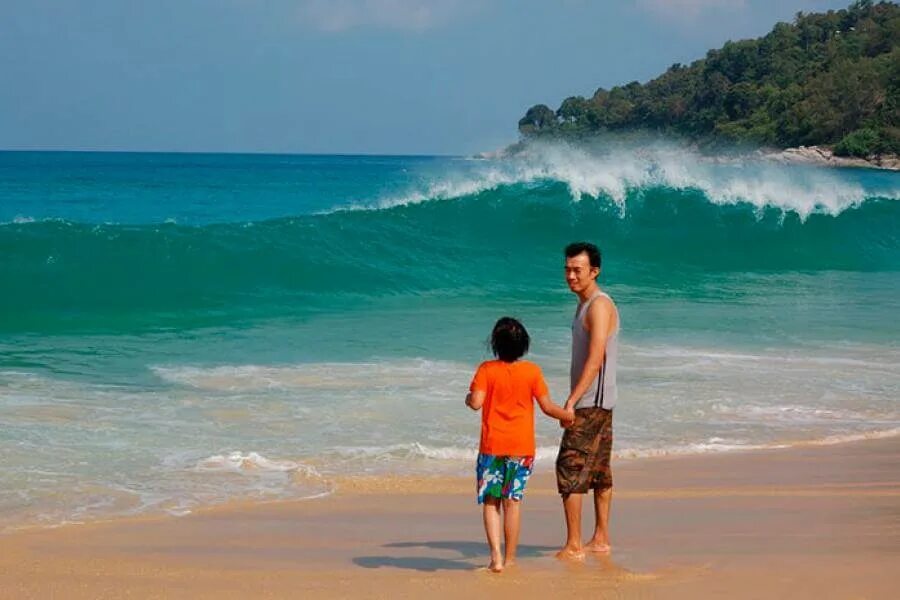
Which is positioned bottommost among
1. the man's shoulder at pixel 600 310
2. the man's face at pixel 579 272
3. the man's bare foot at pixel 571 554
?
the man's bare foot at pixel 571 554

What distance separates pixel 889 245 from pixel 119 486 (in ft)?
81.4

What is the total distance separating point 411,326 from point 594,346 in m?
9.34

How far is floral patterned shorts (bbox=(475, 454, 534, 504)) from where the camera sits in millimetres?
5395

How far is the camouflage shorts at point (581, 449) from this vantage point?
5660 millimetres

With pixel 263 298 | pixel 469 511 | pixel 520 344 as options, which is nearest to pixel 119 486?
pixel 469 511

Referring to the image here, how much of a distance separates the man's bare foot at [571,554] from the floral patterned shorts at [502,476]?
16.7 inches

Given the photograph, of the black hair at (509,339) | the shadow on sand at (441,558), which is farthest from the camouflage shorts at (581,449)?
the black hair at (509,339)

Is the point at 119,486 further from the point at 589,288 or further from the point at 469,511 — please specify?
the point at 589,288

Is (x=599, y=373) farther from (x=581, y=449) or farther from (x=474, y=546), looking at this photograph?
(x=474, y=546)

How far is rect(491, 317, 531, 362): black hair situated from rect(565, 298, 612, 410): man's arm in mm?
365

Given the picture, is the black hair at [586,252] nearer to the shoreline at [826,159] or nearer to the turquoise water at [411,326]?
the turquoise water at [411,326]

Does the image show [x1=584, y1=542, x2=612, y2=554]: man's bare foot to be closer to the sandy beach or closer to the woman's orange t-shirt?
the sandy beach

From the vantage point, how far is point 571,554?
5.63 meters

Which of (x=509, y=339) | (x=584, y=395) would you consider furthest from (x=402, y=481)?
(x=509, y=339)
